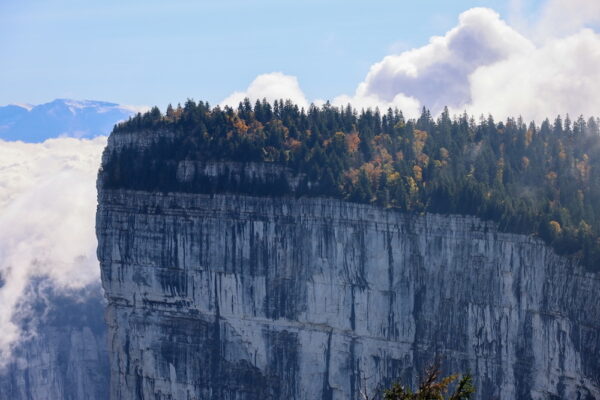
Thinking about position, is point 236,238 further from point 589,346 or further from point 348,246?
point 589,346

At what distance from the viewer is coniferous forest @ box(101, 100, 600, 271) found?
95438 millimetres

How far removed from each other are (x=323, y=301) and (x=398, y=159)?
49.3ft

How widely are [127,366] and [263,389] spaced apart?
1463cm

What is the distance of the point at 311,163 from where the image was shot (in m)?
104

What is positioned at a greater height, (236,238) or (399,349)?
(236,238)

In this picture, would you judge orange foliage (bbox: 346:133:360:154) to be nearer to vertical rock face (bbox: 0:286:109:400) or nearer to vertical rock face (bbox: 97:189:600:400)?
vertical rock face (bbox: 97:189:600:400)

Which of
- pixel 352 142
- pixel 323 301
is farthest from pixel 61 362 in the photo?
pixel 352 142

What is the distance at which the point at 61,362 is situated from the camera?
135 m

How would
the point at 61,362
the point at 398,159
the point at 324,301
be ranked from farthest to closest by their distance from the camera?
the point at 61,362 → the point at 398,159 → the point at 324,301

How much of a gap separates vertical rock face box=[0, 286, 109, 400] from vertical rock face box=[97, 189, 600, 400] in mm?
23168

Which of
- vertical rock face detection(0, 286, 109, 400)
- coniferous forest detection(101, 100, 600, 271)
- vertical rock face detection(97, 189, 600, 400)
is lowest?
vertical rock face detection(0, 286, 109, 400)

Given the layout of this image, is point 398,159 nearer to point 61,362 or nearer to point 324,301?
point 324,301

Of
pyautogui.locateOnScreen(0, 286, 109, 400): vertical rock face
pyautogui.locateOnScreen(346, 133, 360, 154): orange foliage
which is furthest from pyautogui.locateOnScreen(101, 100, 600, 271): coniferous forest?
pyautogui.locateOnScreen(0, 286, 109, 400): vertical rock face

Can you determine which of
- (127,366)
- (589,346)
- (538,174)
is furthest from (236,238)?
Result: (589,346)
